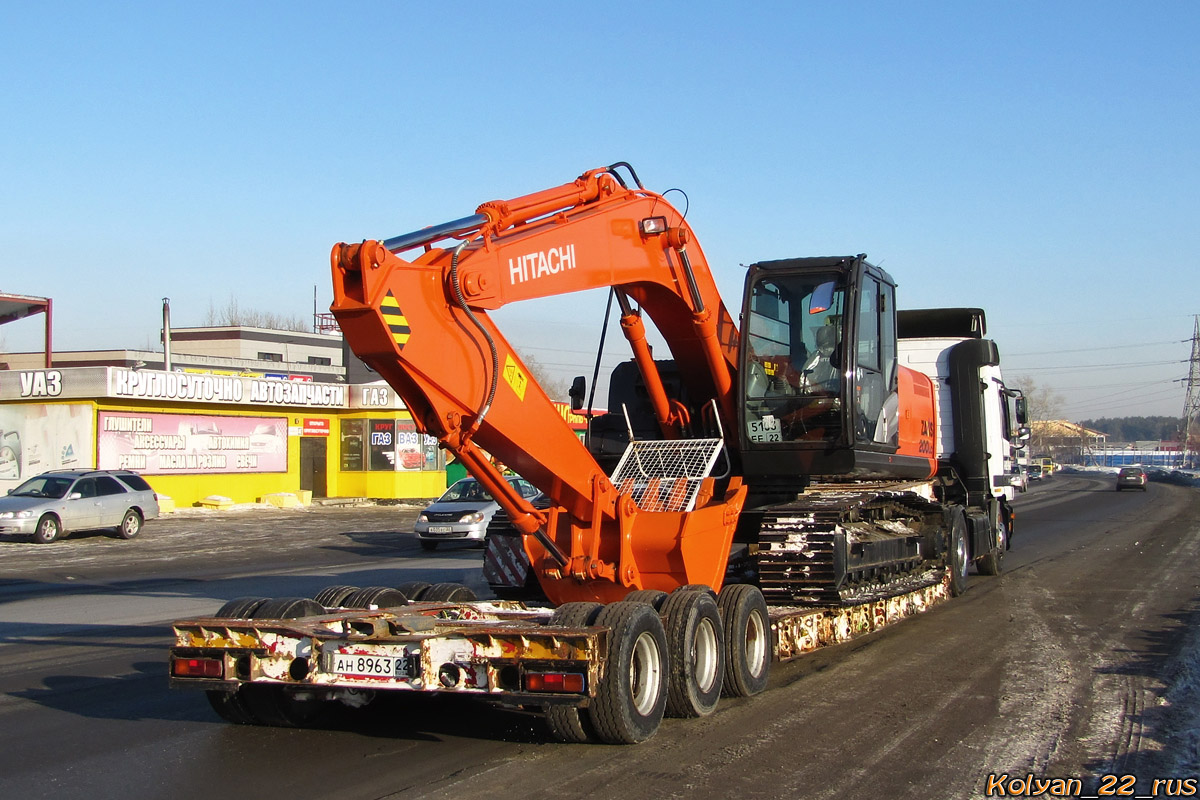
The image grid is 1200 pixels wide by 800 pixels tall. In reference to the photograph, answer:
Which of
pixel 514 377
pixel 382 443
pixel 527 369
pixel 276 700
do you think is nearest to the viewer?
pixel 276 700

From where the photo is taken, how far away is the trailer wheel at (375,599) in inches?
333

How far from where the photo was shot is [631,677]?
23.0 ft

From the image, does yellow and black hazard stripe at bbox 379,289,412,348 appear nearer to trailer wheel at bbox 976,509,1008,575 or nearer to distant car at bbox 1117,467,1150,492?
trailer wheel at bbox 976,509,1008,575

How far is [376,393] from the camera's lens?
41406 millimetres

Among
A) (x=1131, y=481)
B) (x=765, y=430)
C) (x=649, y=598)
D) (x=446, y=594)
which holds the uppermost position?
(x=765, y=430)

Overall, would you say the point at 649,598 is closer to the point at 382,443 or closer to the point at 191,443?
the point at 191,443

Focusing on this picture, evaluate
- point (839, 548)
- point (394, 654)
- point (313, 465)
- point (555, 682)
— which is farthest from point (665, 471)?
point (313, 465)

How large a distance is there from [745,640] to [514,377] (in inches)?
105

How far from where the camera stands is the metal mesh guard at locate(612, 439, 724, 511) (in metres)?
9.42

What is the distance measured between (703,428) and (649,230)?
2.39m

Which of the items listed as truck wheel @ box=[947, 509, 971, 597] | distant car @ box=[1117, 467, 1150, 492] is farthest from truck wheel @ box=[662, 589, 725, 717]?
distant car @ box=[1117, 467, 1150, 492]

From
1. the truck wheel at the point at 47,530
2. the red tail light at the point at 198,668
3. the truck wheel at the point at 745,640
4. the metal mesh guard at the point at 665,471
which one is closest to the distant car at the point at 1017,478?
the metal mesh guard at the point at 665,471

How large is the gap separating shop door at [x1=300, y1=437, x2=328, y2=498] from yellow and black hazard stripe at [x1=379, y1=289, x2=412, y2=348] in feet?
117

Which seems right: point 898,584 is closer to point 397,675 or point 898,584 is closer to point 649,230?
point 649,230
